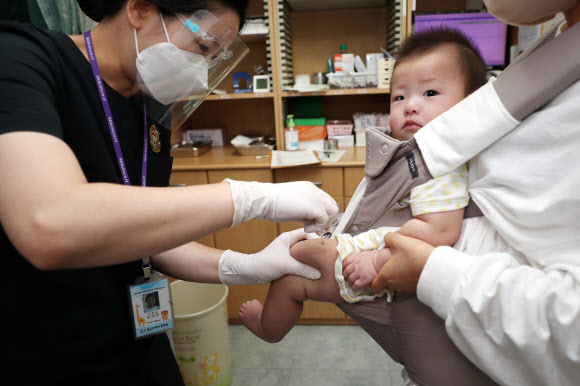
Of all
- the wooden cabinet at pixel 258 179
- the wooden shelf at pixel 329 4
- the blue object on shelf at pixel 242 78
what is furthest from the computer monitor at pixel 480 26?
the blue object on shelf at pixel 242 78

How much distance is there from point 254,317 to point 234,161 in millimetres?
1310

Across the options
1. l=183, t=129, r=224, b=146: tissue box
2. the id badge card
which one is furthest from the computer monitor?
the id badge card

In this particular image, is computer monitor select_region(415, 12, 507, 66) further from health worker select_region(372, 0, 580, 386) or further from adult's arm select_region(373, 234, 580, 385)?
adult's arm select_region(373, 234, 580, 385)

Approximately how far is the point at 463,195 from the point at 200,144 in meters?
2.10

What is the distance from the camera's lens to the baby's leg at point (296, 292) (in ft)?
3.20

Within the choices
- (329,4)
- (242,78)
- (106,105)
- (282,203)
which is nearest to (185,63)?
(106,105)

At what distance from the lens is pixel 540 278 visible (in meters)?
0.61

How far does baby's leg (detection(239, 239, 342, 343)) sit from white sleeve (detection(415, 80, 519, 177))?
0.34 metres

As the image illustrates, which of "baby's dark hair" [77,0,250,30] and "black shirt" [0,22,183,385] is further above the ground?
"baby's dark hair" [77,0,250,30]

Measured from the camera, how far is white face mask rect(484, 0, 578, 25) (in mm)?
636

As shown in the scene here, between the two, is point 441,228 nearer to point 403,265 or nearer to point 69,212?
point 403,265

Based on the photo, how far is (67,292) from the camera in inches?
31.5

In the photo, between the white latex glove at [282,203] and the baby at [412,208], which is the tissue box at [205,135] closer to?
the baby at [412,208]

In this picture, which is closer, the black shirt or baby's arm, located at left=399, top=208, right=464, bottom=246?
the black shirt
